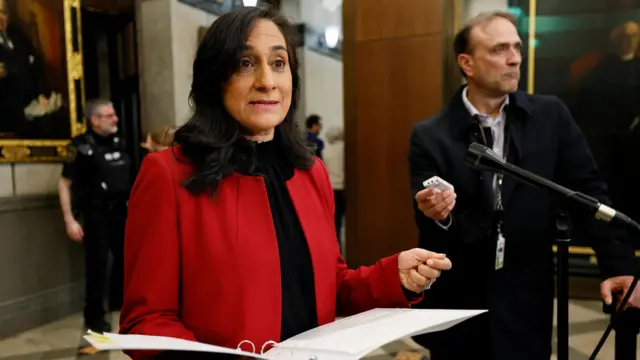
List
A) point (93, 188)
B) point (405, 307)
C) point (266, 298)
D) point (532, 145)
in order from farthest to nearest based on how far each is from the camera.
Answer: point (93, 188), point (532, 145), point (405, 307), point (266, 298)

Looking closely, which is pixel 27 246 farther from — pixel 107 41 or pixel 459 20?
pixel 459 20

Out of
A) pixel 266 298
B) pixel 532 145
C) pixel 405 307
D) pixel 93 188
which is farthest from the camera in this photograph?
pixel 93 188

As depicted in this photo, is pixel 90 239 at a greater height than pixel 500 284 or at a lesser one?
lesser

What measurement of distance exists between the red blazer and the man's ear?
121 centimetres

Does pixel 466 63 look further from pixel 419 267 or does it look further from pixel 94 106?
pixel 94 106

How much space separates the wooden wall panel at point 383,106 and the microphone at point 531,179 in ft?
9.97

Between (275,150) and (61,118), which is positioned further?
(61,118)

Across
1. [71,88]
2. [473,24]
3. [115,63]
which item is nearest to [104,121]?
[71,88]

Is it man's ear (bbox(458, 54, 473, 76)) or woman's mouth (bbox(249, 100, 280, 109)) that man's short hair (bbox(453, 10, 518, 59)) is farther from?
woman's mouth (bbox(249, 100, 280, 109))

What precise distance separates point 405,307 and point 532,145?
3.08 feet

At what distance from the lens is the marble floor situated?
342cm

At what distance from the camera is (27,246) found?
4125mm

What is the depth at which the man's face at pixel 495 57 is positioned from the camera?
1.86 metres

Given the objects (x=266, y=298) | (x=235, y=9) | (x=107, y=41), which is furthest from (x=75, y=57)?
(x=266, y=298)
